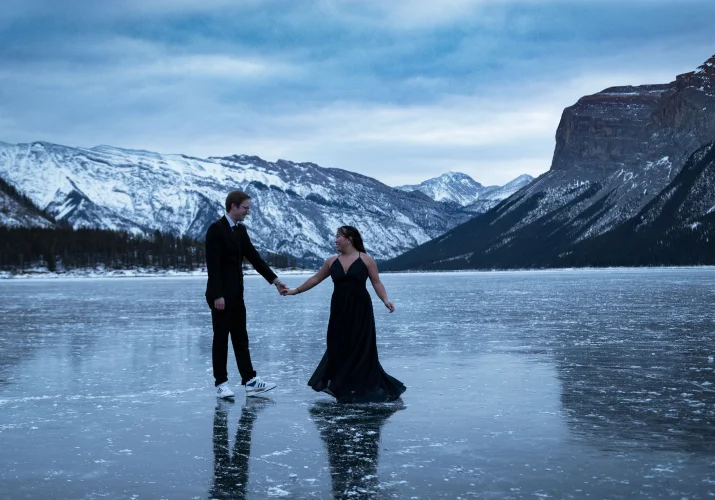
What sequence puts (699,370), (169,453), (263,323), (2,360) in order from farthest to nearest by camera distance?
(263,323)
(2,360)
(699,370)
(169,453)

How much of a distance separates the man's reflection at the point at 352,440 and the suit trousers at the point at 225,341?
1.58 m

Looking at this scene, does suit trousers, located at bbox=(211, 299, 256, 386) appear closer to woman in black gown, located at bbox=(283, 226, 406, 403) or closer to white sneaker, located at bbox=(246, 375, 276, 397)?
white sneaker, located at bbox=(246, 375, 276, 397)

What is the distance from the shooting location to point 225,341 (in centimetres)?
1314

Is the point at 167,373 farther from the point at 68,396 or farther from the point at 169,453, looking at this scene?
the point at 169,453

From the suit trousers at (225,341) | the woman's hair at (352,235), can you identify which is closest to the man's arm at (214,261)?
the suit trousers at (225,341)

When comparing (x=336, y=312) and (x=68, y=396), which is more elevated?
(x=336, y=312)

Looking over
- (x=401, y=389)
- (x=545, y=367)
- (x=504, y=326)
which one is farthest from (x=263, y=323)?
(x=401, y=389)

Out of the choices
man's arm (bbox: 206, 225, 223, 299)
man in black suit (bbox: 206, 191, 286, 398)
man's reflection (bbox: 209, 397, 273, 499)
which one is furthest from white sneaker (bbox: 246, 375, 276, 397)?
man's arm (bbox: 206, 225, 223, 299)

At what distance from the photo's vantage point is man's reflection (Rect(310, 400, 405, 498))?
24.5 ft

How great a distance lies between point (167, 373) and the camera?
1588cm

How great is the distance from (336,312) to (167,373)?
4.62 metres

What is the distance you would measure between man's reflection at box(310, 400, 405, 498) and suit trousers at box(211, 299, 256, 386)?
5.18 feet

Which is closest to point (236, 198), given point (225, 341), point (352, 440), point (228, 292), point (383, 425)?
point (228, 292)

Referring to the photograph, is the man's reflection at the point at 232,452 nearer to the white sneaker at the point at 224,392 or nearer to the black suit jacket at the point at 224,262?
the white sneaker at the point at 224,392
